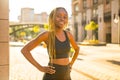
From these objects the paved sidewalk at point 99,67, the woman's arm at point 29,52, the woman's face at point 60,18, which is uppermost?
the woman's face at point 60,18

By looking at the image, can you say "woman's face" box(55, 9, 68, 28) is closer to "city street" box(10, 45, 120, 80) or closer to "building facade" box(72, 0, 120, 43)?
"city street" box(10, 45, 120, 80)

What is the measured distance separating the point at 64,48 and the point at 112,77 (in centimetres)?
757

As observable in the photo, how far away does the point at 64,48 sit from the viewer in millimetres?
2961

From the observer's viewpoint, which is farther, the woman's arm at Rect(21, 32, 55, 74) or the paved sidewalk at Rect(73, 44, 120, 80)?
the paved sidewalk at Rect(73, 44, 120, 80)

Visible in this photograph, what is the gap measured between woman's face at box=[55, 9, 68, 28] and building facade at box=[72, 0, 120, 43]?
139 ft

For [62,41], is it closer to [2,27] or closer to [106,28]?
[2,27]

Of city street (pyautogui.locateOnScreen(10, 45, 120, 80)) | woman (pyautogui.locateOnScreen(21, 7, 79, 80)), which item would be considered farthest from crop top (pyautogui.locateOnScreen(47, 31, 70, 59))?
city street (pyautogui.locateOnScreen(10, 45, 120, 80))

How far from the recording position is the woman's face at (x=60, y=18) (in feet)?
9.86

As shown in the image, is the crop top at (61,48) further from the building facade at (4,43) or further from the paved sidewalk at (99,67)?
the paved sidewalk at (99,67)

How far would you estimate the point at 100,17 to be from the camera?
5819 centimetres

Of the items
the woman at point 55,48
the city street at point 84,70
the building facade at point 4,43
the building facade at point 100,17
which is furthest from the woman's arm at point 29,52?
the building facade at point 100,17

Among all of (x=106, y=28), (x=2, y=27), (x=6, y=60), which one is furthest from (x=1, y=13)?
(x=106, y=28)

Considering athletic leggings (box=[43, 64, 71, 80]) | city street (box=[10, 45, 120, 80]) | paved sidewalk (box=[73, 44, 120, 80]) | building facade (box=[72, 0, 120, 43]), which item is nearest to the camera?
athletic leggings (box=[43, 64, 71, 80])

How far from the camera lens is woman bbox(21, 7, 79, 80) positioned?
2953 millimetres
